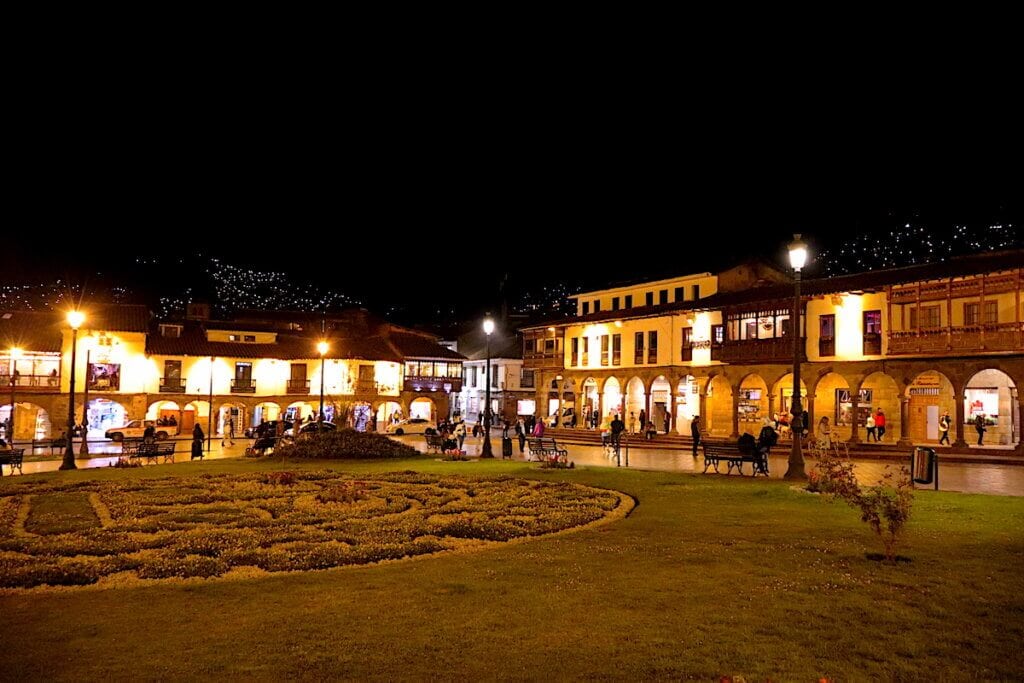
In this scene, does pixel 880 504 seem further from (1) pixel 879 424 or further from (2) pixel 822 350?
(2) pixel 822 350

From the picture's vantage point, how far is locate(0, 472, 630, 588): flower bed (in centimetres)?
1006

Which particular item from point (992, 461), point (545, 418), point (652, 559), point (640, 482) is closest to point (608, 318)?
point (545, 418)

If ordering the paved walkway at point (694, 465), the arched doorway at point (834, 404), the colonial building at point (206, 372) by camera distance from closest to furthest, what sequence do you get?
the paved walkway at point (694, 465) → the arched doorway at point (834, 404) → the colonial building at point (206, 372)

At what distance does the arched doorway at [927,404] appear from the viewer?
33.6 m

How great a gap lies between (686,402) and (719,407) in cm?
245

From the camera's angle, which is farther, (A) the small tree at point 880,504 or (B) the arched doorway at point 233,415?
(B) the arched doorway at point 233,415

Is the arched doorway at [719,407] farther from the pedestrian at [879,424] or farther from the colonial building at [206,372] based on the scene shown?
the colonial building at [206,372]

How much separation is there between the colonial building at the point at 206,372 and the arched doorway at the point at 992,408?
106 feet

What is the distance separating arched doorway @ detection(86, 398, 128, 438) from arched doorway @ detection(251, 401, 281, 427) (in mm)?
8764

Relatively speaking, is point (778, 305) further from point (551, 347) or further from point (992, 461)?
point (551, 347)

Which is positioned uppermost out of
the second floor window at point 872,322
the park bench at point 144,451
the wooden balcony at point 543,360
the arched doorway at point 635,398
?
the second floor window at point 872,322

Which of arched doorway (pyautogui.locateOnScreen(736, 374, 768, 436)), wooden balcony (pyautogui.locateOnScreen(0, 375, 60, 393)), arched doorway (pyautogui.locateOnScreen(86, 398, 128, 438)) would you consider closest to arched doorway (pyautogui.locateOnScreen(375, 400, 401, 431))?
arched doorway (pyautogui.locateOnScreen(86, 398, 128, 438))

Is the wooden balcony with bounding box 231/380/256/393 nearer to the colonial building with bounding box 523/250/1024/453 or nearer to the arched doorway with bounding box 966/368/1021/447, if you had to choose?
the colonial building with bounding box 523/250/1024/453

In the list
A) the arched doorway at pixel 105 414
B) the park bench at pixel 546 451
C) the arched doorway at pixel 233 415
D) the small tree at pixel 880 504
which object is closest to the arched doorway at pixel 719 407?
the park bench at pixel 546 451
